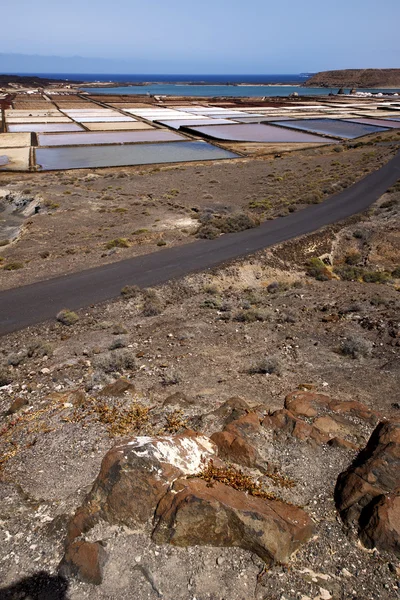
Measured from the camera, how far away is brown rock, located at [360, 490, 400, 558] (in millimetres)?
6695

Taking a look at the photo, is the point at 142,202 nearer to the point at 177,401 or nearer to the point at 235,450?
the point at 177,401

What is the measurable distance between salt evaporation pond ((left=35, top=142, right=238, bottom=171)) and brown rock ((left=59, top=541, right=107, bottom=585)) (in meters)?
50.3

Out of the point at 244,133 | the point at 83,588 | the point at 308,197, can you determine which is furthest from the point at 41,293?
the point at 244,133

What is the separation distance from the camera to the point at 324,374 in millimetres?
12672

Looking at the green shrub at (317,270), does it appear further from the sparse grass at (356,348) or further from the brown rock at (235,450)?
the brown rock at (235,450)

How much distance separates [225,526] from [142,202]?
109 feet

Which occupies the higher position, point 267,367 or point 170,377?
point 267,367

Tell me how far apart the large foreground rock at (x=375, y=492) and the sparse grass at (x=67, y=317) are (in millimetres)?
12107

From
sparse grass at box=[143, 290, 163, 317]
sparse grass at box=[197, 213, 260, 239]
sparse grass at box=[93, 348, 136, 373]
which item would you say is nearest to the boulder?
sparse grass at box=[93, 348, 136, 373]

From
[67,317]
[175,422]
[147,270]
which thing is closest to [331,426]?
[175,422]

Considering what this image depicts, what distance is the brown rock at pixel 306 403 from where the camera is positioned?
10.1m

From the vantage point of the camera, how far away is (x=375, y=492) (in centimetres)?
744

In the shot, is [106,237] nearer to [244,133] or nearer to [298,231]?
[298,231]

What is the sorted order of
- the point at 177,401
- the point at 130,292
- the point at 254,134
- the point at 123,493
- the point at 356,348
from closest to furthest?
the point at 123,493 → the point at 177,401 → the point at 356,348 → the point at 130,292 → the point at 254,134
